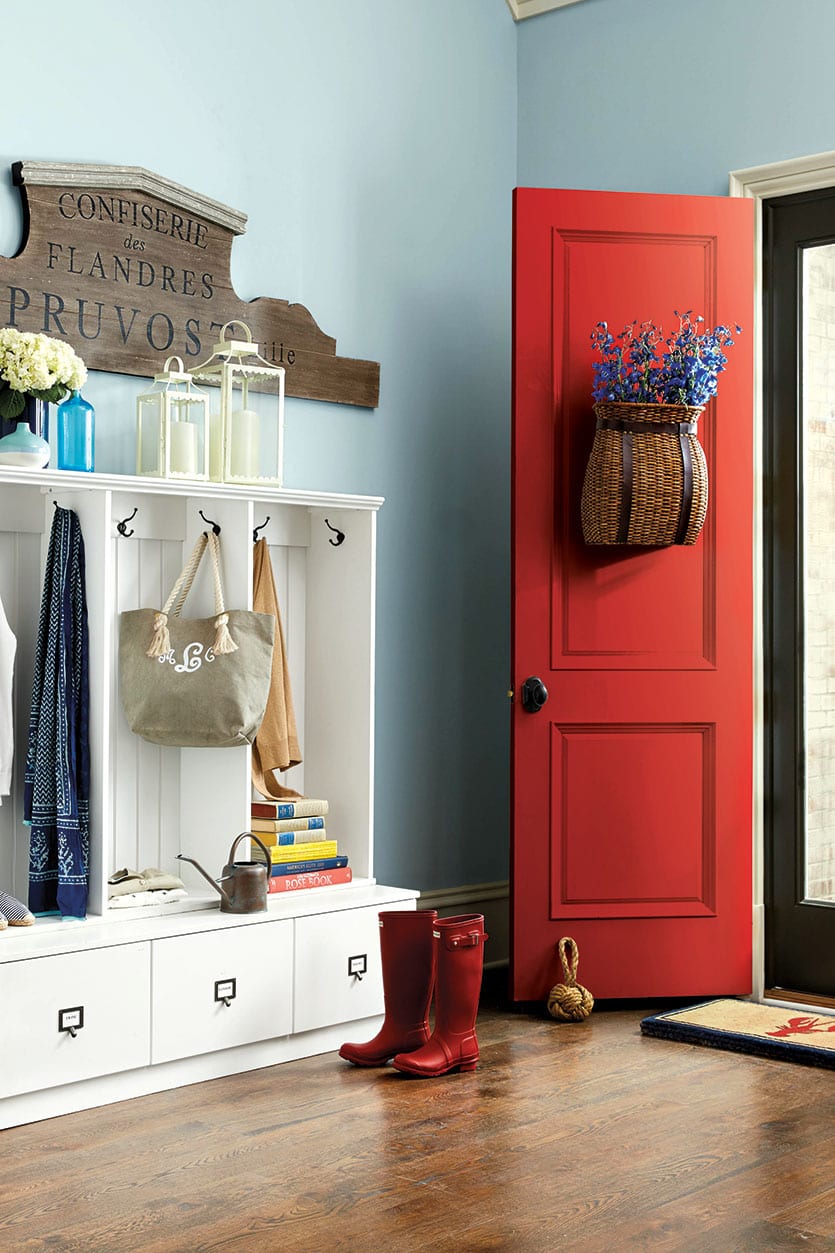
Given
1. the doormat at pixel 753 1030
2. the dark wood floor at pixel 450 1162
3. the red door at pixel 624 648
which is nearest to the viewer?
the dark wood floor at pixel 450 1162

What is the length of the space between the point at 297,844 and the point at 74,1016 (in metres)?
0.80

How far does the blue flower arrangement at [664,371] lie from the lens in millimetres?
3652

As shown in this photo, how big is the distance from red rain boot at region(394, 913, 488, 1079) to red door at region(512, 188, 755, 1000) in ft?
2.00

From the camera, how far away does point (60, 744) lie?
303cm

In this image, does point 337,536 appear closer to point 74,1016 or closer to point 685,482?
point 685,482

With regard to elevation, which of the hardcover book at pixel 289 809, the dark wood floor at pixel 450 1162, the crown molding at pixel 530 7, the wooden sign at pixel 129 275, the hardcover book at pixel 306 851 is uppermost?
the crown molding at pixel 530 7

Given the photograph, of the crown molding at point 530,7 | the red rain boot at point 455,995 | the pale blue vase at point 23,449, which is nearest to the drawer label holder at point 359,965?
the red rain boot at point 455,995

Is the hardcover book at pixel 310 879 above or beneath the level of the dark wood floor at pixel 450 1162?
above

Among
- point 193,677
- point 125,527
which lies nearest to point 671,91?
point 125,527

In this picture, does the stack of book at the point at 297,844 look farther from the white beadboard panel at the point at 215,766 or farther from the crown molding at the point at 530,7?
the crown molding at the point at 530,7

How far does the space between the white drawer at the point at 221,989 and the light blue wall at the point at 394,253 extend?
2.80 feet

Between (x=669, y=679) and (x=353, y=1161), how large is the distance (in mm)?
1754

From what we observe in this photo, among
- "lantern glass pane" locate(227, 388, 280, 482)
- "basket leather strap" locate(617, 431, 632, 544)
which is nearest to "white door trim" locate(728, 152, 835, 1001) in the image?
"basket leather strap" locate(617, 431, 632, 544)

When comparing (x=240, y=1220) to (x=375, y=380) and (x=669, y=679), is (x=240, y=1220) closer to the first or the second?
(x=669, y=679)
